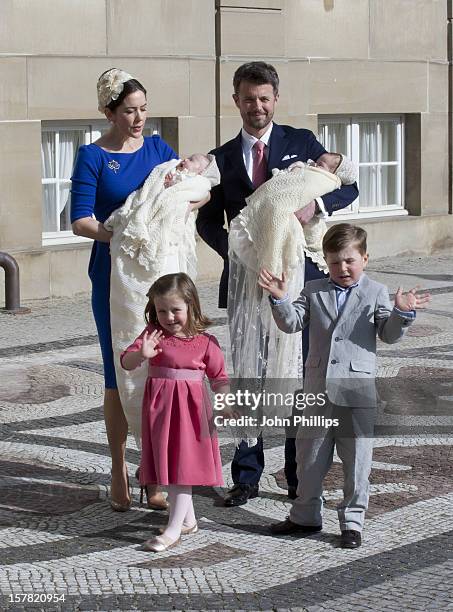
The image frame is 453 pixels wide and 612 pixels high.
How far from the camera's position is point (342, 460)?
5.90 m

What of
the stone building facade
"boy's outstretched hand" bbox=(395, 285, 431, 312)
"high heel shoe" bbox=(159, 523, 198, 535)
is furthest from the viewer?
the stone building facade

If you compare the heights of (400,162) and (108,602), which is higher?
(400,162)

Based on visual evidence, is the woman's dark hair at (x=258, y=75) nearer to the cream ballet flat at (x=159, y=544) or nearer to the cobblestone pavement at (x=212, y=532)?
the cobblestone pavement at (x=212, y=532)

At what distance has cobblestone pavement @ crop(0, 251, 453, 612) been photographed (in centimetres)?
517

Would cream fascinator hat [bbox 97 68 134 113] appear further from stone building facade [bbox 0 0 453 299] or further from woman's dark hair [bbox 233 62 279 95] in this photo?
stone building facade [bbox 0 0 453 299]

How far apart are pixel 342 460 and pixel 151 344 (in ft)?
3.08

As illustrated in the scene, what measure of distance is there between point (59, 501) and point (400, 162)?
11.0m

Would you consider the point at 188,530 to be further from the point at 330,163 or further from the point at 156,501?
the point at 330,163

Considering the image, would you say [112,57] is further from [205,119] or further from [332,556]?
[332,556]

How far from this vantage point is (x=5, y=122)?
12531 mm

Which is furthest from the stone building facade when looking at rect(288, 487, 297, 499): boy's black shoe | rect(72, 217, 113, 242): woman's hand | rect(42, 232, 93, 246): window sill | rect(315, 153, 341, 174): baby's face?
rect(315, 153, 341, 174): baby's face

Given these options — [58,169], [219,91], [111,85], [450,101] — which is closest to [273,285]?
[111,85]

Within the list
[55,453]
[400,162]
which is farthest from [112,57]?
[55,453]

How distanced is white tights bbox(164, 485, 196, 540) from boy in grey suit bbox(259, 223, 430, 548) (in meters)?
0.49
